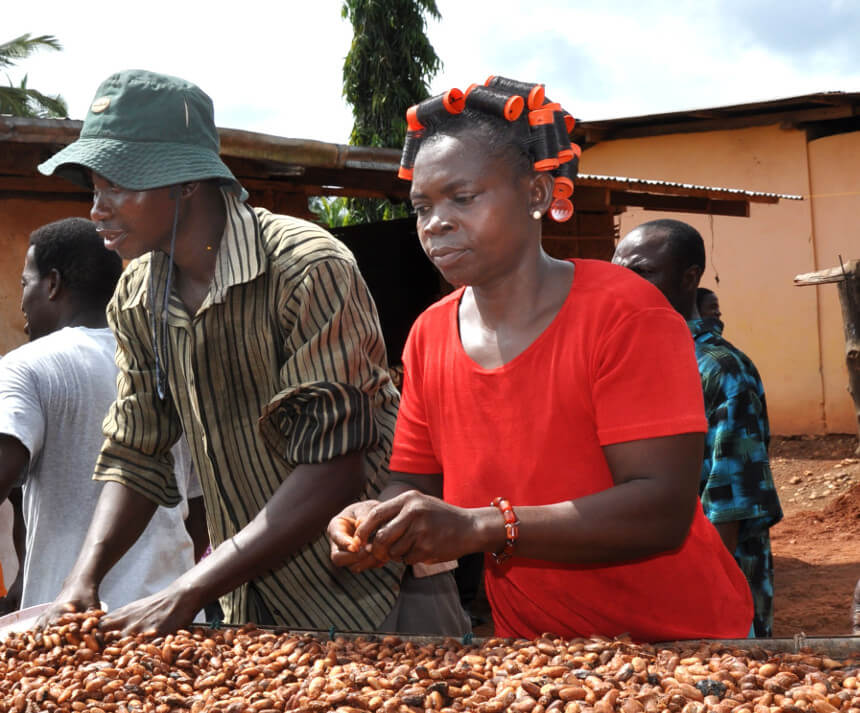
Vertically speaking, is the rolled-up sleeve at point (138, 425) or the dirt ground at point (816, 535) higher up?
the rolled-up sleeve at point (138, 425)

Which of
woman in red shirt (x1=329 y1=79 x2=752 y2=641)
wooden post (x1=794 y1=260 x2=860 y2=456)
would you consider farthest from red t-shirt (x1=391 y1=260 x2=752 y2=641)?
wooden post (x1=794 y1=260 x2=860 y2=456)

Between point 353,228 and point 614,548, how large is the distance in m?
5.49

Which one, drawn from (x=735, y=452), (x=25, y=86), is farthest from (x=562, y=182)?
(x=25, y=86)

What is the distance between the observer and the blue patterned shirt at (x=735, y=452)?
2.74 m

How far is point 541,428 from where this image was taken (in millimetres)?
1663

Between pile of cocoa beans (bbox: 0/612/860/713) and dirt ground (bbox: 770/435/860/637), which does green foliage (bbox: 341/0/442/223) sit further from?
pile of cocoa beans (bbox: 0/612/860/713)

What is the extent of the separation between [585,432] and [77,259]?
1.81 meters

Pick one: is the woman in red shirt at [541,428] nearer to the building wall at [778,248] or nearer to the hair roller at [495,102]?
the hair roller at [495,102]

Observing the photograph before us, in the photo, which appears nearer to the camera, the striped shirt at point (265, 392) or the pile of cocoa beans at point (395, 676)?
the pile of cocoa beans at point (395, 676)

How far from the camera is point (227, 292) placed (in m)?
2.00

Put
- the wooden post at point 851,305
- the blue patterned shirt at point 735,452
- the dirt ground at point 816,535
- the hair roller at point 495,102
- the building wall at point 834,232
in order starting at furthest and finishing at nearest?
the building wall at point 834,232
the wooden post at point 851,305
the dirt ground at point 816,535
the blue patterned shirt at point 735,452
the hair roller at point 495,102

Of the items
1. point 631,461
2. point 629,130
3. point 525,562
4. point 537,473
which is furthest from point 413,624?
point 629,130

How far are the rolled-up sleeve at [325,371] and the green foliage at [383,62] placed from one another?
12765 millimetres

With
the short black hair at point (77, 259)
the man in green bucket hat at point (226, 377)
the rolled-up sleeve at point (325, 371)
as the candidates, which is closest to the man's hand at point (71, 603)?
the man in green bucket hat at point (226, 377)
